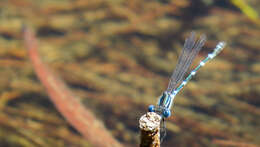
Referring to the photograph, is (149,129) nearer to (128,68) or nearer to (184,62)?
(184,62)

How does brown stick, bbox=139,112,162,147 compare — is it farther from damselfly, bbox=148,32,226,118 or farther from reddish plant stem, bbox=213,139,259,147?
reddish plant stem, bbox=213,139,259,147

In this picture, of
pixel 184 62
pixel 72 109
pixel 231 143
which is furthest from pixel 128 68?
pixel 184 62

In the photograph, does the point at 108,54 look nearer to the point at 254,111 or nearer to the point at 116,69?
the point at 116,69

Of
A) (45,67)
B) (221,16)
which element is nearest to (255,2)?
(221,16)

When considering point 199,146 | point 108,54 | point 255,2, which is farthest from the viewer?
point 255,2

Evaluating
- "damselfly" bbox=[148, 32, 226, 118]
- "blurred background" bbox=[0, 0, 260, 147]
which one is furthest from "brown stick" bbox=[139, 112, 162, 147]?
"blurred background" bbox=[0, 0, 260, 147]

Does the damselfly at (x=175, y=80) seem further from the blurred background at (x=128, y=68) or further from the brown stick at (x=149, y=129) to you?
the blurred background at (x=128, y=68)
